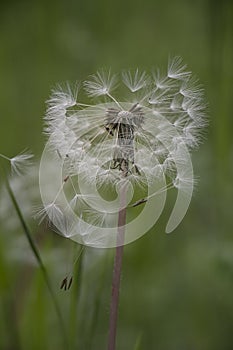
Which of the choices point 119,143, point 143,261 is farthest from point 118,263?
point 143,261

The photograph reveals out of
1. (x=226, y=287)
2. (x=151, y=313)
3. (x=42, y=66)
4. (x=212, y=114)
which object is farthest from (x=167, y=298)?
(x=42, y=66)

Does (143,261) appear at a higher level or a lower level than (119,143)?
lower

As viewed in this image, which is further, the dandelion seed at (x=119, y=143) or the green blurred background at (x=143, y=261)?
the green blurred background at (x=143, y=261)

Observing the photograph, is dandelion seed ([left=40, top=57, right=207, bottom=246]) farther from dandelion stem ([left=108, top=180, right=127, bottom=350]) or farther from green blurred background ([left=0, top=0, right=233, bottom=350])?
green blurred background ([left=0, top=0, right=233, bottom=350])

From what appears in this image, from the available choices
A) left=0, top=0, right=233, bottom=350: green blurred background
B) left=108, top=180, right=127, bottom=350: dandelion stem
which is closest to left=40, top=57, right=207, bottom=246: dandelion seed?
left=108, top=180, right=127, bottom=350: dandelion stem

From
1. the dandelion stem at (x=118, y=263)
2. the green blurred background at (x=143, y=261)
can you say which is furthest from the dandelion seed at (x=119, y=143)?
the green blurred background at (x=143, y=261)

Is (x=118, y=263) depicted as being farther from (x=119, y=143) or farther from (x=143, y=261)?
(x=143, y=261)

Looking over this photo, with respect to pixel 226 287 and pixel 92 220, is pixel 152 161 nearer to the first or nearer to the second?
pixel 92 220

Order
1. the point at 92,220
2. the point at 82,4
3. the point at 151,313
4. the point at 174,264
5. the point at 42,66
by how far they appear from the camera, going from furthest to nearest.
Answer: the point at 82,4 → the point at 42,66 → the point at 174,264 → the point at 151,313 → the point at 92,220

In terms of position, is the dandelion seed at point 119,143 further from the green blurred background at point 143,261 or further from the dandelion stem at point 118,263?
the green blurred background at point 143,261
